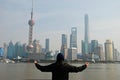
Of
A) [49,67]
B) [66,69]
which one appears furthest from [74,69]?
[49,67]

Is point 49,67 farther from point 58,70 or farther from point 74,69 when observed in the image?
point 74,69

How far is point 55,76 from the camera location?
262 inches

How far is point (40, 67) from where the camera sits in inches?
266

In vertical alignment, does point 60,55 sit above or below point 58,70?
above

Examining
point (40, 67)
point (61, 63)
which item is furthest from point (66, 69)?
point (40, 67)

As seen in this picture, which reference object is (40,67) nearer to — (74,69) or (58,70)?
(58,70)

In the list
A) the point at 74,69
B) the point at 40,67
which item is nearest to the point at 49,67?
the point at 40,67

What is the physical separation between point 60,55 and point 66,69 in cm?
42

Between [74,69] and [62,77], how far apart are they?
0.40 m

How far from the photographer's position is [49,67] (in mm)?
6723

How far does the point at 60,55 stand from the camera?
22.0 feet

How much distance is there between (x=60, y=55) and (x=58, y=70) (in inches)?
16.5

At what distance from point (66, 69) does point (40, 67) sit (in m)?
0.74

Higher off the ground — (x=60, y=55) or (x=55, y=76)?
(x=60, y=55)
